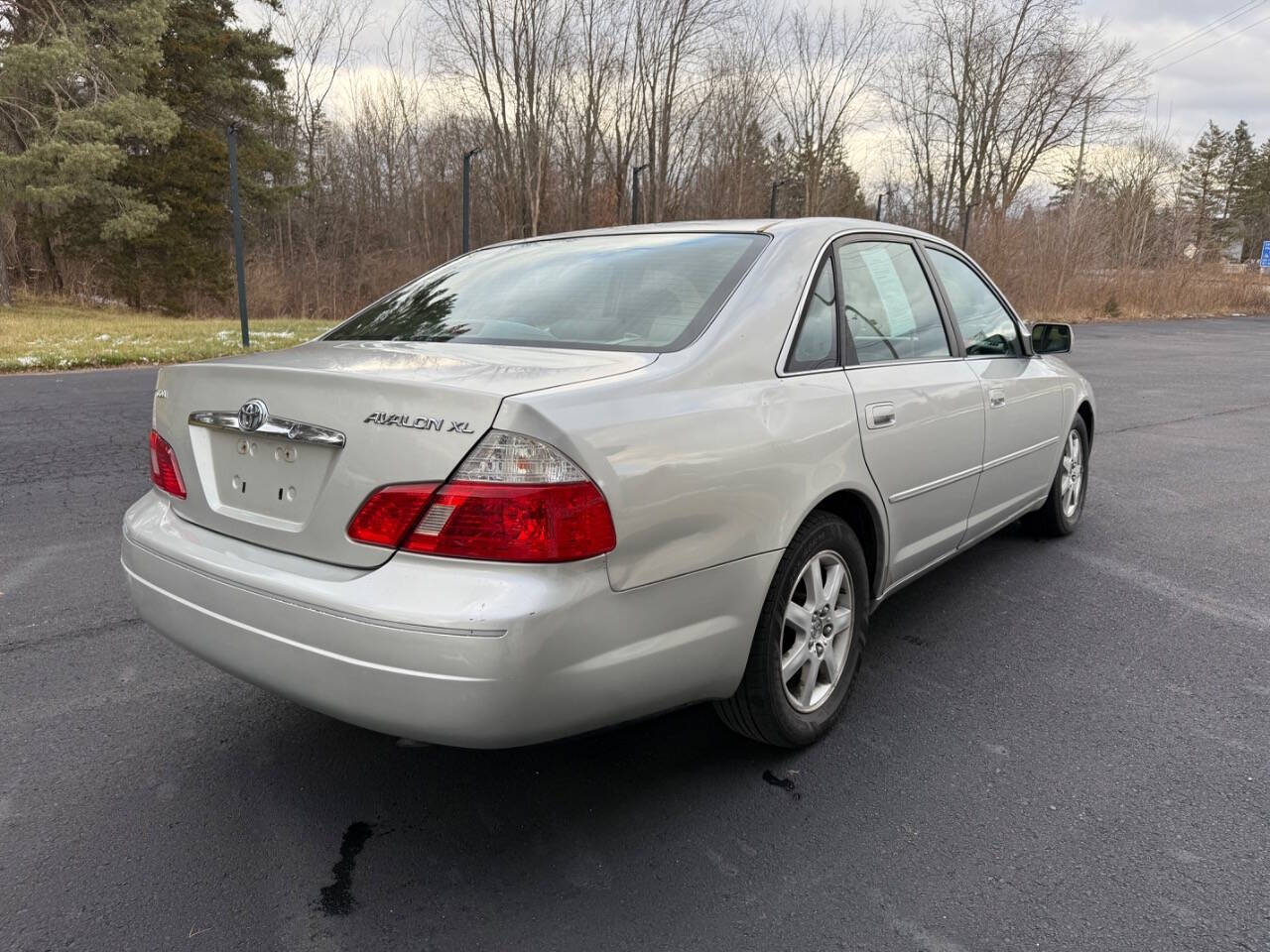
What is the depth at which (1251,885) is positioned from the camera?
203 centimetres

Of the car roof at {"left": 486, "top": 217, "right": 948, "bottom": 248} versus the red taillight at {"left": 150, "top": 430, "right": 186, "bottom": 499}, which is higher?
the car roof at {"left": 486, "top": 217, "right": 948, "bottom": 248}

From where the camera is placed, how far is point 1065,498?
15.8ft

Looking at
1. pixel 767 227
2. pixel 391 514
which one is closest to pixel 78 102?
pixel 767 227

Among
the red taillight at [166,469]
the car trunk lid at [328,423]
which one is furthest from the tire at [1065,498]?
the red taillight at [166,469]

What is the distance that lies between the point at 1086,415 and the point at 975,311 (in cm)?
158

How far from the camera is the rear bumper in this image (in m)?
1.80

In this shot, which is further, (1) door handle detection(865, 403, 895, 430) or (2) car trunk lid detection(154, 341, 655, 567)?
(1) door handle detection(865, 403, 895, 430)

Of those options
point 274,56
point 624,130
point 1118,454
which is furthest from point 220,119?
point 1118,454

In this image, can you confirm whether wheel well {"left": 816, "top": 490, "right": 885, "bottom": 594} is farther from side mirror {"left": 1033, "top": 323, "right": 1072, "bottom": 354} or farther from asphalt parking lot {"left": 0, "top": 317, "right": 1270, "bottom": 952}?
side mirror {"left": 1033, "top": 323, "right": 1072, "bottom": 354}

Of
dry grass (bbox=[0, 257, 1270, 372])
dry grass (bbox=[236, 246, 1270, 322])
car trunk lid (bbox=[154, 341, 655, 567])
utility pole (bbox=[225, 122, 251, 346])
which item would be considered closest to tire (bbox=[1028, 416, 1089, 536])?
car trunk lid (bbox=[154, 341, 655, 567])

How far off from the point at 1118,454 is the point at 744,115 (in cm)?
2862

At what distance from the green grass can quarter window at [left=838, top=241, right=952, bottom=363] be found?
35.8 feet

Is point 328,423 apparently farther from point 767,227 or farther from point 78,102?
point 78,102

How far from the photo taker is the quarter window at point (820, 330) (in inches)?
102
